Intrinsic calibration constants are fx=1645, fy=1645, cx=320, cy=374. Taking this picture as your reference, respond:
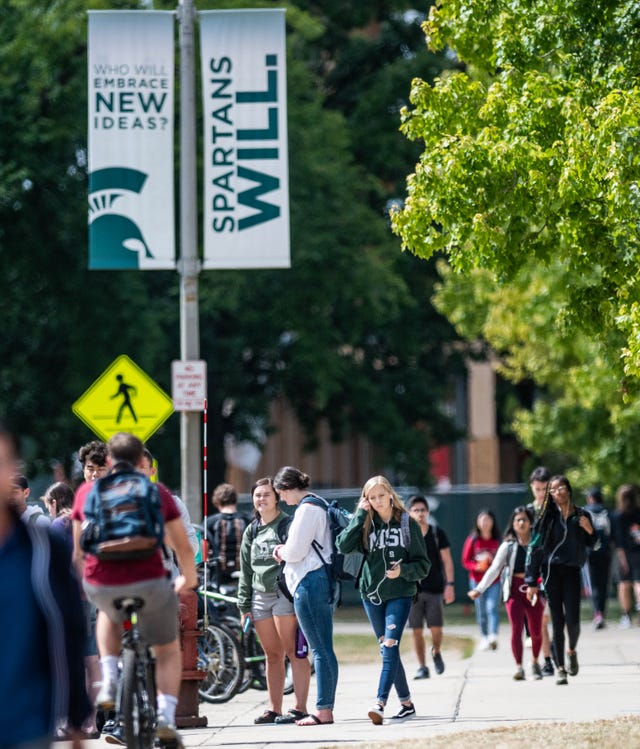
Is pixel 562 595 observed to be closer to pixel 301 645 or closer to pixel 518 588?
pixel 518 588

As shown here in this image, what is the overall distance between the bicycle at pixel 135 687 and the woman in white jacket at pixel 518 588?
6.96m

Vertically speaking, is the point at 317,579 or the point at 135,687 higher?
the point at 317,579

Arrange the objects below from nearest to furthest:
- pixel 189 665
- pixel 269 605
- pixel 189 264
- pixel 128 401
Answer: pixel 189 665 → pixel 269 605 → pixel 128 401 → pixel 189 264

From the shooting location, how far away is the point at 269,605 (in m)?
12.2

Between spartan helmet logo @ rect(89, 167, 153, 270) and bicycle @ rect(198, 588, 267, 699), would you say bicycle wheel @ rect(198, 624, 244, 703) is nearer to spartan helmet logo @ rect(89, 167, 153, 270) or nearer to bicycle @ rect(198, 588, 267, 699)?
bicycle @ rect(198, 588, 267, 699)

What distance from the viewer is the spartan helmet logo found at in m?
16.4

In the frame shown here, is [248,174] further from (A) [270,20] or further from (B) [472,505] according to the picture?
(B) [472,505]

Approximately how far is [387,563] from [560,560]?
121 inches

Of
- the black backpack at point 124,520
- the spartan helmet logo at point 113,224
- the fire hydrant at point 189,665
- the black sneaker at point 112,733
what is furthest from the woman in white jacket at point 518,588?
the black backpack at point 124,520

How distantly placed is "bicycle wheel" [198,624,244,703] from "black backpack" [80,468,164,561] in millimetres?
6345

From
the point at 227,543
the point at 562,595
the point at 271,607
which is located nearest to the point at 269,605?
the point at 271,607

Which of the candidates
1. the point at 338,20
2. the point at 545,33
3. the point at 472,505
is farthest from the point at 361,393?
the point at 545,33

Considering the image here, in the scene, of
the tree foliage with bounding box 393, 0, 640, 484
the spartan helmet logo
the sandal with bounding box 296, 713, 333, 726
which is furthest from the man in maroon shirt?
the spartan helmet logo

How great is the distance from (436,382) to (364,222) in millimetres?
8185
